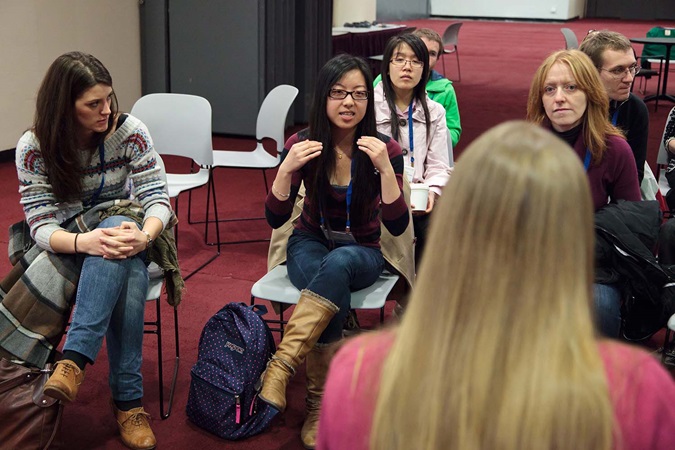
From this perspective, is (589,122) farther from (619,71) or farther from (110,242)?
(110,242)

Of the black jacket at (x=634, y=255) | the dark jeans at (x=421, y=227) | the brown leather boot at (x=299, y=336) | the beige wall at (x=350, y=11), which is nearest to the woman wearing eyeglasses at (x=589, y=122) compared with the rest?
the black jacket at (x=634, y=255)

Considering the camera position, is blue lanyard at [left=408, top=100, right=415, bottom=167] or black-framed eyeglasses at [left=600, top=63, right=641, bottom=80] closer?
black-framed eyeglasses at [left=600, top=63, right=641, bottom=80]

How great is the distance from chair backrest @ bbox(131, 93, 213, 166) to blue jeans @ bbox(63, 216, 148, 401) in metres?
1.67

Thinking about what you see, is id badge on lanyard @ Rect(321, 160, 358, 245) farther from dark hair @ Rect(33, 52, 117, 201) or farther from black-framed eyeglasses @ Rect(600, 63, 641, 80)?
black-framed eyeglasses @ Rect(600, 63, 641, 80)

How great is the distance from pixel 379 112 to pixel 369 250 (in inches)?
37.9

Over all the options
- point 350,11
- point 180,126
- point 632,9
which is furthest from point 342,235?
point 632,9

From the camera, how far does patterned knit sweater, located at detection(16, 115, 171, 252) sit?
273cm

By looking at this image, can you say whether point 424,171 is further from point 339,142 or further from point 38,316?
point 38,316

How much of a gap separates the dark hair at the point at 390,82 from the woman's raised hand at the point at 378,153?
784 mm

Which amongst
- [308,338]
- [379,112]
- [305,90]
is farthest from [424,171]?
[305,90]

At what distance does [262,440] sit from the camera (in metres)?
2.79

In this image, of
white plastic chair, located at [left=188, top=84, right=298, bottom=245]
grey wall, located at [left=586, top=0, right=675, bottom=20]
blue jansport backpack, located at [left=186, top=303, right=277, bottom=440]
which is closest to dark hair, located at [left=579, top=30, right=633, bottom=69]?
blue jansport backpack, located at [left=186, top=303, right=277, bottom=440]

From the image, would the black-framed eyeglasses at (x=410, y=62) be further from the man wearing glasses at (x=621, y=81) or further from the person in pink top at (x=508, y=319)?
the person in pink top at (x=508, y=319)

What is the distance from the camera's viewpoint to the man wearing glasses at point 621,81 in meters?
3.17
